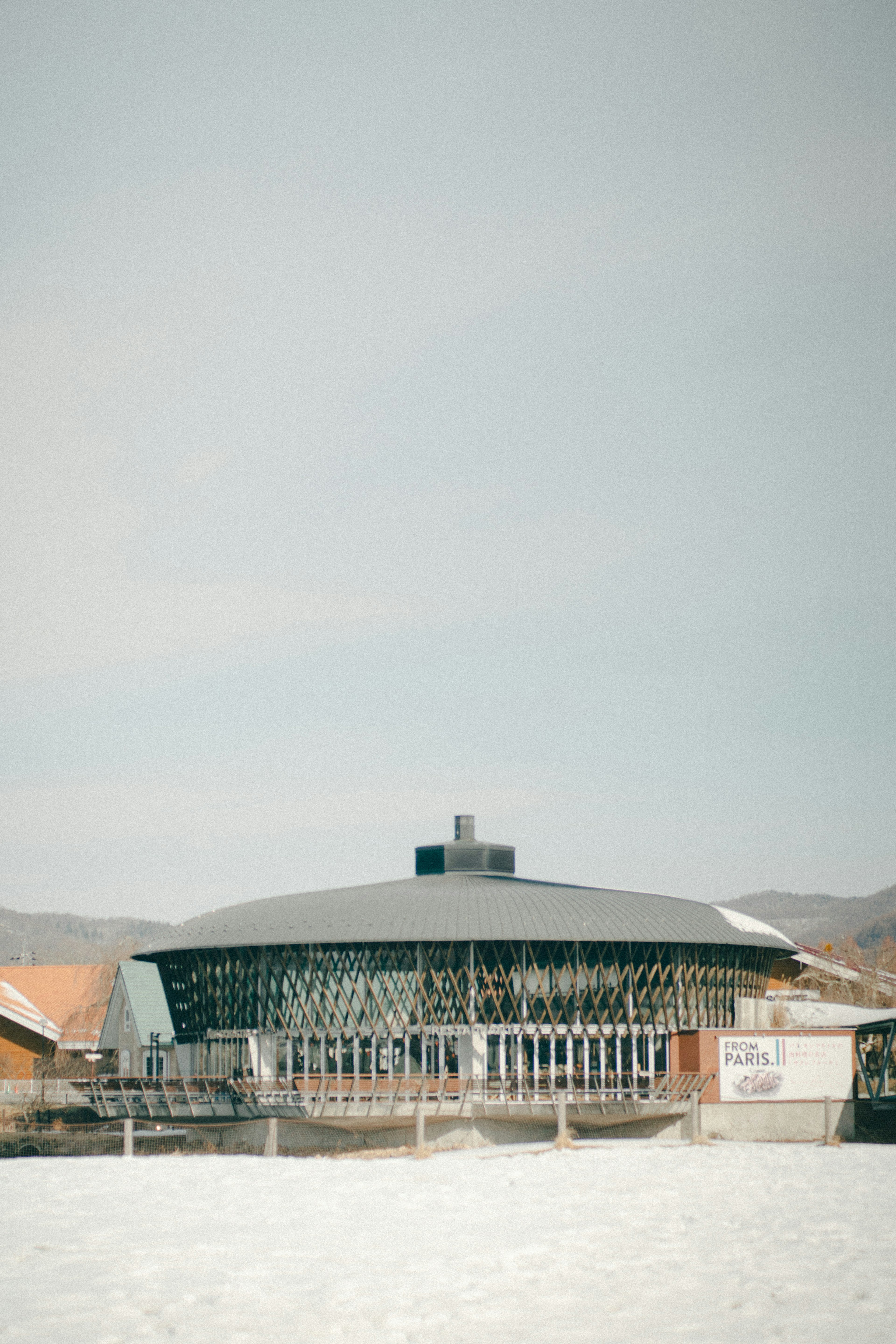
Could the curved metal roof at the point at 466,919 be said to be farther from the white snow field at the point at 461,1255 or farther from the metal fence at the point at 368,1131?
the white snow field at the point at 461,1255

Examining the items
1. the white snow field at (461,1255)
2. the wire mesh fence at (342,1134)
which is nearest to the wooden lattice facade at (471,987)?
the wire mesh fence at (342,1134)

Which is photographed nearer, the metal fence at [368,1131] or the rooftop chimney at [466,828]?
the metal fence at [368,1131]

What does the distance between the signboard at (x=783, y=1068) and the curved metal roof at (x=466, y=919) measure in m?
10.5

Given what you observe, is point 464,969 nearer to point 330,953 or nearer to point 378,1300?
point 330,953

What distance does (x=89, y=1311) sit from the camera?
14000mm

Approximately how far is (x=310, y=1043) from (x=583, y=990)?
10.5m

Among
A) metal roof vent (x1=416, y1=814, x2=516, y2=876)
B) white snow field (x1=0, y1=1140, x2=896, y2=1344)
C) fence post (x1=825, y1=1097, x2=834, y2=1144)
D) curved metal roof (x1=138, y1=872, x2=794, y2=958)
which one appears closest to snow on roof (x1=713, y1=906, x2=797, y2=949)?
curved metal roof (x1=138, y1=872, x2=794, y2=958)

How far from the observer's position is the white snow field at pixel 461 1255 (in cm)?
1344

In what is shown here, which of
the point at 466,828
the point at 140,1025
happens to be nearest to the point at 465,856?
the point at 466,828

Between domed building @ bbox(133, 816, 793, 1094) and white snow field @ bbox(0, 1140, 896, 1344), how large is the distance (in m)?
23.1

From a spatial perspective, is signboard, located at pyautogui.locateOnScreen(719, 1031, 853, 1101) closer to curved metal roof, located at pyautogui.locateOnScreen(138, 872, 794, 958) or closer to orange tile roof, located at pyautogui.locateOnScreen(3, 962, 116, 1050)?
curved metal roof, located at pyautogui.locateOnScreen(138, 872, 794, 958)

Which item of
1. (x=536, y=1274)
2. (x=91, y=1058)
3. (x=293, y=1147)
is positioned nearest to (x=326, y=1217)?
(x=536, y=1274)

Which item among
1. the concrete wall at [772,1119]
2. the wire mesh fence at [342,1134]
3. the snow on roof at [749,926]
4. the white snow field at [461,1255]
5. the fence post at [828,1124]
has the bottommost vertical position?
the wire mesh fence at [342,1134]

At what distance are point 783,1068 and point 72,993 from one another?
49.7 m
